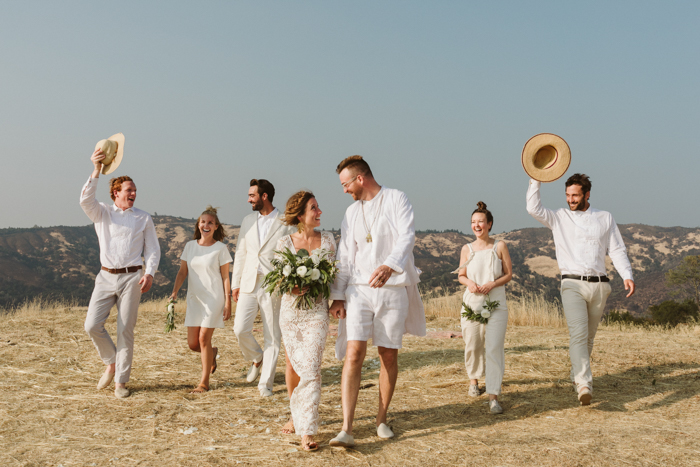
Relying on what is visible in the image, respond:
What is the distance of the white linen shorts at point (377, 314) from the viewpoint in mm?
4516

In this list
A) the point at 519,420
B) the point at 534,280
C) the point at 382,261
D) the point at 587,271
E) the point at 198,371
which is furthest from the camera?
the point at 534,280

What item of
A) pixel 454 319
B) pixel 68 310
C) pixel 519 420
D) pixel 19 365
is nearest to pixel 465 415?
pixel 519 420

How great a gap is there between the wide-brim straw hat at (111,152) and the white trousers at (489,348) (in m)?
4.57

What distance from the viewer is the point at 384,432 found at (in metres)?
4.68

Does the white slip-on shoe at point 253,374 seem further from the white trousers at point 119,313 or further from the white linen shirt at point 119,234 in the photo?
the white linen shirt at point 119,234

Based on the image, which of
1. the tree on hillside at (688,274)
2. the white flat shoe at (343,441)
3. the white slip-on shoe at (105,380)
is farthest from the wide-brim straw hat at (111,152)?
the tree on hillside at (688,274)

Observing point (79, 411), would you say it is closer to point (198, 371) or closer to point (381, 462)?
point (198, 371)

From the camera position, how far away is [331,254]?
4.74m

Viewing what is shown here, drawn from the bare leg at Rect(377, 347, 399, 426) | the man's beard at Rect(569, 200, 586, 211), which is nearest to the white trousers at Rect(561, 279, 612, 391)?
the man's beard at Rect(569, 200, 586, 211)

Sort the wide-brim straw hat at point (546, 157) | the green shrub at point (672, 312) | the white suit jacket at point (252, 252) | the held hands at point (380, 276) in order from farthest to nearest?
the green shrub at point (672, 312)
the white suit jacket at point (252, 252)
the wide-brim straw hat at point (546, 157)
the held hands at point (380, 276)

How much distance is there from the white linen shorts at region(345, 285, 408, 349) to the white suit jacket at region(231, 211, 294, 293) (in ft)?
7.72

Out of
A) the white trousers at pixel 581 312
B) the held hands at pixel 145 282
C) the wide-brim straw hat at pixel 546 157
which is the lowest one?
the white trousers at pixel 581 312

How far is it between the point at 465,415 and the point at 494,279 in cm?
157

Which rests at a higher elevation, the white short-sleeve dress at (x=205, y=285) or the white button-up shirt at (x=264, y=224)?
the white button-up shirt at (x=264, y=224)
